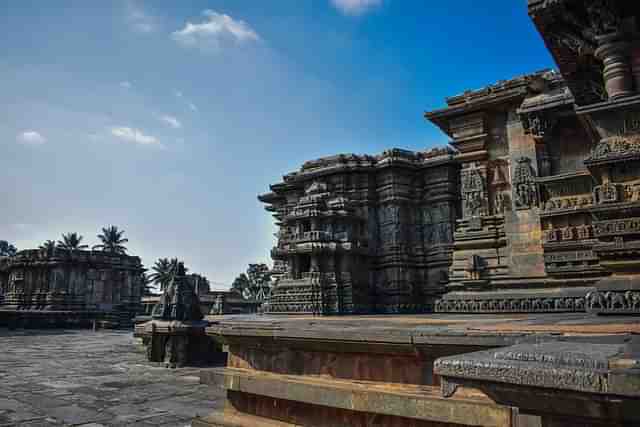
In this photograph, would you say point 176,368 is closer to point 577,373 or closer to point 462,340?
point 462,340

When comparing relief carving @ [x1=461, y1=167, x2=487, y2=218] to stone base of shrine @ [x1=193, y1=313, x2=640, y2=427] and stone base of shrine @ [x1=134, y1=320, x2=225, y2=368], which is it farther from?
stone base of shrine @ [x1=193, y1=313, x2=640, y2=427]

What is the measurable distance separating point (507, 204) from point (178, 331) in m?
7.75

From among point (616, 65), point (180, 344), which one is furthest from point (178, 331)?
point (616, 65)

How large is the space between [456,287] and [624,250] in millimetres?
6339

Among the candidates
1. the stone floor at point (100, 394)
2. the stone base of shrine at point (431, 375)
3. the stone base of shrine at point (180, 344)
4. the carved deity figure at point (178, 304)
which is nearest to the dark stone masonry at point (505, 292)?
the stone base of shrine at point (431, 375)

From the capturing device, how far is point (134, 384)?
23.5ft

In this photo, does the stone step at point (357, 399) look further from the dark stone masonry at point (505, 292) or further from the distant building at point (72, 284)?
the distant building at point (72, 284)

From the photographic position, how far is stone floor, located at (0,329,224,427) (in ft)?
16.6

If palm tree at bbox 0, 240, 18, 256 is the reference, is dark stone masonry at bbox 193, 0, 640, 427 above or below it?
below

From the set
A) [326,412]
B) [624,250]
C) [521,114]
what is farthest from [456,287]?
[326,412]

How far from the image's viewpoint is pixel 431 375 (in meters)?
2.86

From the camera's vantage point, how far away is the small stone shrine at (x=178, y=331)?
9117 millimetres

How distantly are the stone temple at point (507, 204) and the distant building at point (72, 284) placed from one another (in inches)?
582

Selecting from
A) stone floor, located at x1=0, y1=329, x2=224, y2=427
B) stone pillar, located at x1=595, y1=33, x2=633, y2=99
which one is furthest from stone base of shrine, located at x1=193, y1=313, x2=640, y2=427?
stone pillar, located at x1=595, y1=33, x2=633, y2=99
